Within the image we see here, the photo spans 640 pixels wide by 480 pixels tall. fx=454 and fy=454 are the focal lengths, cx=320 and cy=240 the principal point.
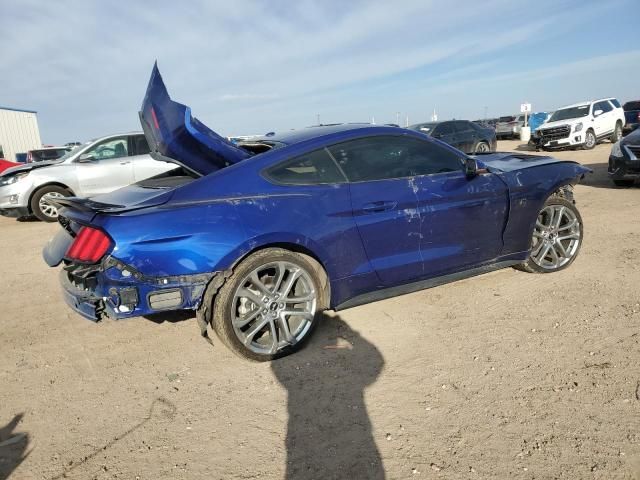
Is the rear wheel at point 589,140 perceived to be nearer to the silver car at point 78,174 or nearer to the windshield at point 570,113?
the windshield at point 570,113

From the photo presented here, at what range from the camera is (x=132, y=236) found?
2.64 metres

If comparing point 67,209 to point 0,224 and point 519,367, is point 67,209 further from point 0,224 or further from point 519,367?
point 0,224

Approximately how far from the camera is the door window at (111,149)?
9.20m

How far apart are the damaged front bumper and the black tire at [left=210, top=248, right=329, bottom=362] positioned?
0.13m

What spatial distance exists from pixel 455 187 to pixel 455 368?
1.48 metres

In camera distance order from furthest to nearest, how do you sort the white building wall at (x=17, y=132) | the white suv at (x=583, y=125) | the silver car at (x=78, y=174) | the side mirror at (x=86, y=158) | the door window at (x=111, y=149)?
the white building wall at (x=17, y=132) → the white suv at (x=583, y=125) → the door window at (x=111, y=149) → the side mirror at (x=86, y=158) → the silver car at (x=78, y=174)

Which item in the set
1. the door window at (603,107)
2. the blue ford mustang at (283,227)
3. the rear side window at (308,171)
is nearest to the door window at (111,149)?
the blue ford mustang at (283,227)

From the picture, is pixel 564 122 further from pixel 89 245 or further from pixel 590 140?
pixel 89 245

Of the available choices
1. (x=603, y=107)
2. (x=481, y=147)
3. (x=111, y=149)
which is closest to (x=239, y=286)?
(x=111, y=149)

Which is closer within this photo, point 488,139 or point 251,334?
point 251,334

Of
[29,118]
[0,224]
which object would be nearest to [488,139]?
[0,224]

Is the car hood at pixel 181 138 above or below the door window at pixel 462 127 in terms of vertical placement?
below

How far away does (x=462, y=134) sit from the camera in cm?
1534

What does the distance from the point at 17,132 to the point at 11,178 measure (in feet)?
99.9
